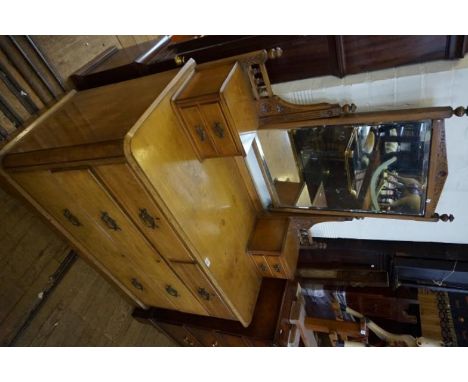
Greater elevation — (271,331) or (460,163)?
(460,163)

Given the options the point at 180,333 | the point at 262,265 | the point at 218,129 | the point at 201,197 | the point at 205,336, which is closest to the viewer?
the point at 218,129

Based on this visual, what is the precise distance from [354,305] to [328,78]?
5.08 ft

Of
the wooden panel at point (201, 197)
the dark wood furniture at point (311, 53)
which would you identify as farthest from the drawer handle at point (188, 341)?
Result: the dark wood furniture at point (311, 53)

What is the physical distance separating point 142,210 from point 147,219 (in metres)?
0.05

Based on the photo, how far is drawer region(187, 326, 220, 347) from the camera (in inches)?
77.0

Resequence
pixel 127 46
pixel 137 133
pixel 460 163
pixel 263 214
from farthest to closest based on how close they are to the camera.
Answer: pixel 127 46 < pixel 263 214 < pixel 460 163 < pixel 137 133

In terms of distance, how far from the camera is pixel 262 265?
6.21ft

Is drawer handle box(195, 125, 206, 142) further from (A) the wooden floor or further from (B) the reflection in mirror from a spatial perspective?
(A) the wooden floor

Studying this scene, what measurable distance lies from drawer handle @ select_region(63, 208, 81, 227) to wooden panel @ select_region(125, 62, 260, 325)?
65 centimetres

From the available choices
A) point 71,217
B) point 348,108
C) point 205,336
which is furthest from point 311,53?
point 205,336

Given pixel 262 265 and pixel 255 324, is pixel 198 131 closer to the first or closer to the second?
pixel 262 265
